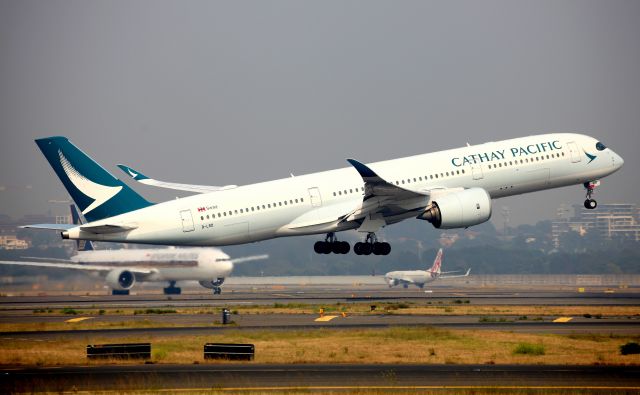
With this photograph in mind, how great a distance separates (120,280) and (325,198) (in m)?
46.3

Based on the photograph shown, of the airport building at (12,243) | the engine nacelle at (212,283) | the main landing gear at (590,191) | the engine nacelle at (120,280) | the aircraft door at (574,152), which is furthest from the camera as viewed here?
the airport building at (12,243)

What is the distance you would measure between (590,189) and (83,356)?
4566 cm

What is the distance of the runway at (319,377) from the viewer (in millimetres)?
35656

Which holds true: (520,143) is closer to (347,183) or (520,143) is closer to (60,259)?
(347,183)

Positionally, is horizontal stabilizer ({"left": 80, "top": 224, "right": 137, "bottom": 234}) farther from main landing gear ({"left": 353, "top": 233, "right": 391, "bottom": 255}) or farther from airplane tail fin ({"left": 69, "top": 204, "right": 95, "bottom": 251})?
airplane tail fin ({"left": 69, "top": 204, "right": 95, "bottom": 251})

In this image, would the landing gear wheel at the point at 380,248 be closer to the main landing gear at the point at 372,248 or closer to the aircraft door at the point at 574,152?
the main landing gear at the point at 372,248

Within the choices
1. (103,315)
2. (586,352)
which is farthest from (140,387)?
(103,315)

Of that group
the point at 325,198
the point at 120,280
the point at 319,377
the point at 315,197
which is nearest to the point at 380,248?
the point at 325,198

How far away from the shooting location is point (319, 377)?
38.3 meters

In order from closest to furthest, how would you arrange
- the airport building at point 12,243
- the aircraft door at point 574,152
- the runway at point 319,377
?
the runway at point 319,377 → the aircraft door at point 574,152 → the airport building at point 12,243

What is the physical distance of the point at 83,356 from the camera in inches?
1783

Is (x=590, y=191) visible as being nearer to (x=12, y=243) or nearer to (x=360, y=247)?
(x=360, y=247)

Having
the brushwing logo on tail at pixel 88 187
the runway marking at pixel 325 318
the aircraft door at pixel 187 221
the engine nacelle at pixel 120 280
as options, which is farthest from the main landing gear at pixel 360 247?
the engine nacelle at pixel 120 280

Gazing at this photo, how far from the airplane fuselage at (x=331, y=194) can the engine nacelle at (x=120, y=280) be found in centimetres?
4279
